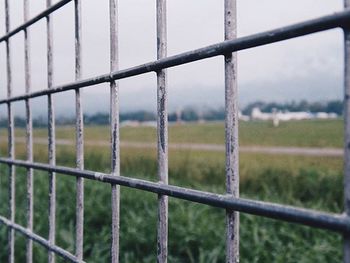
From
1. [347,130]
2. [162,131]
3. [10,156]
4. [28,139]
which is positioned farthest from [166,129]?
[10,156]

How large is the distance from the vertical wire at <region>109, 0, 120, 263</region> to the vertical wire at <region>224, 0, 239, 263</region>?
1.02 feet

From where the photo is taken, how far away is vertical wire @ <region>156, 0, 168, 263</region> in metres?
0.78

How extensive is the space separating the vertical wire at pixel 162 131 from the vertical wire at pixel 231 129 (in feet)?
0.49

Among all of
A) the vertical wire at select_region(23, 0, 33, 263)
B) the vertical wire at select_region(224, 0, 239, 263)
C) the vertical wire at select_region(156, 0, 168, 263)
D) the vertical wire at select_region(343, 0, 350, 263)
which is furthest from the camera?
the vertical wire at select_region(23, 0, 33, 263)

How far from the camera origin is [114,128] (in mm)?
936

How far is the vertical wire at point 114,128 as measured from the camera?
0.92 meters

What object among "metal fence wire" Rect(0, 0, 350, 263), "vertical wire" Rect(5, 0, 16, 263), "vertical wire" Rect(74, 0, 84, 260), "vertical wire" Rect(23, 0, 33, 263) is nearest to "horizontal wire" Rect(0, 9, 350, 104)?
"metal fence wire" Rect(0, 0, 350, 263)

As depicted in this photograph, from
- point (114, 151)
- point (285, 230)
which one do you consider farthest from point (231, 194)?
point (285, 230)

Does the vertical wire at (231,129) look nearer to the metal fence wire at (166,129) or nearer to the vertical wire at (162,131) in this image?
the metal fence wire at (166,129)

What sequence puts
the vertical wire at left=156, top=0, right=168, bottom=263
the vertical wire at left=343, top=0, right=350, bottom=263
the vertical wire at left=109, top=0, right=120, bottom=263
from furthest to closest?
1. the vertical wire at left=109, top=0, right=120, bottom=263
2. the vertical wire at left=156, top=0, right=168, bottom=263
3. the vertical wire at left=343, top=0, right=350, bottom=263

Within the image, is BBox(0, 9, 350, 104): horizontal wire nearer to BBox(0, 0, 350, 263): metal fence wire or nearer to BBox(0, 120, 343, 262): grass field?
BBox(0, 0, 350, 263): metal fence wire

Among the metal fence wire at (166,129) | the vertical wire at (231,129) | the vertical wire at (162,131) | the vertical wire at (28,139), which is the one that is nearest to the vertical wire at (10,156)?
the vertical wire at (28,139)

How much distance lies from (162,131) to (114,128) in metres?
0.18

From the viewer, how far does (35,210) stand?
3.61 metres
